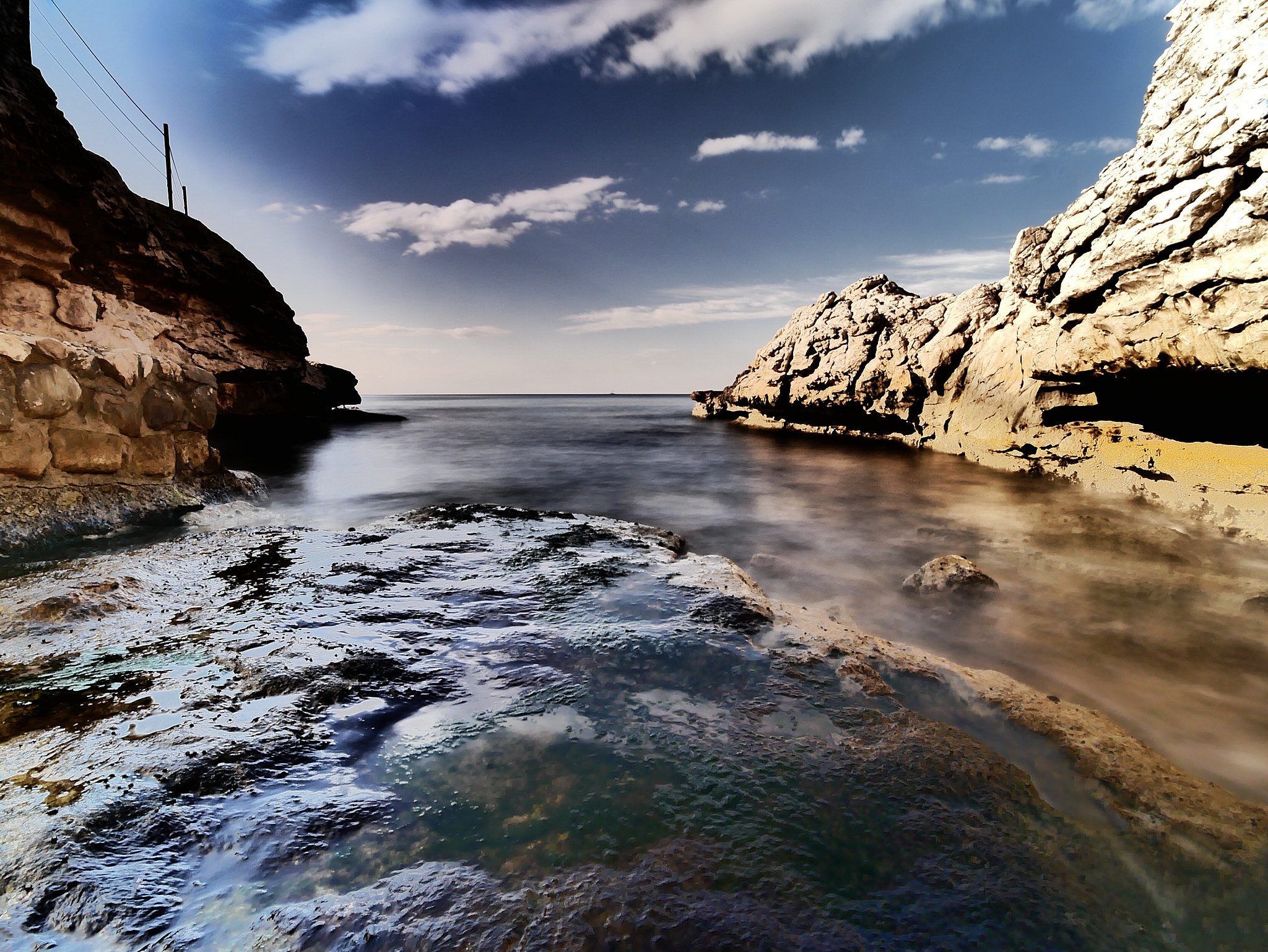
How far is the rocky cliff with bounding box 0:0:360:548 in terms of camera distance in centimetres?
579

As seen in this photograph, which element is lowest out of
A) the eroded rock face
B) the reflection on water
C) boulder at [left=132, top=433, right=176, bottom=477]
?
the reflection on water

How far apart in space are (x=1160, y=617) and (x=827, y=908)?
5973 mm

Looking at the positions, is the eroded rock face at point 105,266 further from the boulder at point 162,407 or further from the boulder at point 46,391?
the boulder at point 46,391

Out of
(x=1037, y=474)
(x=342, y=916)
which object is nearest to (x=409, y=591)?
(x=342, y=916)

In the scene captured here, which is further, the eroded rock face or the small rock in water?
the eroded rock face

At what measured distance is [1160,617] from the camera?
538cm

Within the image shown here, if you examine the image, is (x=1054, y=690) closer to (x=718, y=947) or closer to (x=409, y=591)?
(x=718, y=947)

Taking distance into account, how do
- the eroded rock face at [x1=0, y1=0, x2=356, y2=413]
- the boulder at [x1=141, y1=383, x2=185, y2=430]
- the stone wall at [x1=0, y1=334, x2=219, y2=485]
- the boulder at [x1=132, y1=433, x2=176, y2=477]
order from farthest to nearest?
the eroded rock face at [x1=0, y1=0, x2=356, y2=413] < the boulder at [x1=141, y1=383, x2=185, y2=430] < the boulder at [x1=132, y1=433, x2=176, y2=477] < the stone wall at [x1=0, y1=334, x2=219, y2=485]

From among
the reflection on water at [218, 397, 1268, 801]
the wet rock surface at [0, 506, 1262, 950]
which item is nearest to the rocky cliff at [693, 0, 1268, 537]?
the reflection on water at [218, 397, 1268, 801]

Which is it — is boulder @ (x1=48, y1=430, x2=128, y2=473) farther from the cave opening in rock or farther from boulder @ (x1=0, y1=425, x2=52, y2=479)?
the cave opening in rock

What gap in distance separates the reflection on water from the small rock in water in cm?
23

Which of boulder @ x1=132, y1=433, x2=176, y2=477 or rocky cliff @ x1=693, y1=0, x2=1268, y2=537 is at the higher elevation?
rocky cliff @ x1=693, y1=0, x2=1268, y2=537

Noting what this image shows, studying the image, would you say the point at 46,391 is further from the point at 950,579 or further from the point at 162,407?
the point at 950,579

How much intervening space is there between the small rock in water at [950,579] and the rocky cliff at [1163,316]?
20.1 ft
